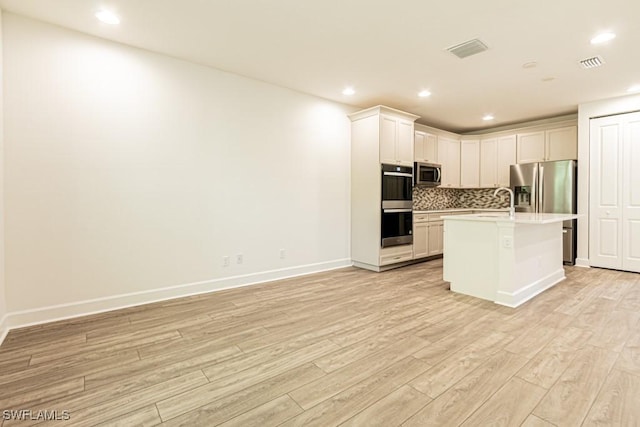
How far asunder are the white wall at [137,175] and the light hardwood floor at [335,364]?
0.43 meters

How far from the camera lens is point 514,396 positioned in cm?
180

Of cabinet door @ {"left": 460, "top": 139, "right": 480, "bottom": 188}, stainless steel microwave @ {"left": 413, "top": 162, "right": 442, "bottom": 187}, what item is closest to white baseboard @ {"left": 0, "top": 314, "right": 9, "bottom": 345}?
stainless steel microwave @ {"left": 413, "top": 162, "right": 442, "bottom": 187}

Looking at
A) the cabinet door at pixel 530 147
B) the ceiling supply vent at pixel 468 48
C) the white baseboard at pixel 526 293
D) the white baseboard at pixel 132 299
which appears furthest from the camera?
the cabinet door at pixel 530 147

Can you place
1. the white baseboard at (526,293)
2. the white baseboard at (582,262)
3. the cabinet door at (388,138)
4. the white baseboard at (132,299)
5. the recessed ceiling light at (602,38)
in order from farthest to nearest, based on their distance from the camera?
the white baseboard at (582,262)
the cabinet door at (388,138)
the white baseboard at (526,293)
the recessed ceiling light at (602,38)
the white baseboard at (132,299)

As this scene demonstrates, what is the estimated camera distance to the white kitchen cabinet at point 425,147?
579 centimetres

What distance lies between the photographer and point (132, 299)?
3326 mm

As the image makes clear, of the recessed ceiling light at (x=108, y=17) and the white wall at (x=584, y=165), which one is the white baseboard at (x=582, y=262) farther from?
the recessed ceiling light at (x=108, y=17)

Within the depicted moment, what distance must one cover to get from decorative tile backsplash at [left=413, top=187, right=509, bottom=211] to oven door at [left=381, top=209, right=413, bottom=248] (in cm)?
117

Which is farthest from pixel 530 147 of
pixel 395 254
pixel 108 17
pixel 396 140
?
pixel 108 17

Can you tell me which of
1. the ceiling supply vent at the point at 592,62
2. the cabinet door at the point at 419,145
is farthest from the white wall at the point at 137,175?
the ceiling supply vent at the point at 592,62

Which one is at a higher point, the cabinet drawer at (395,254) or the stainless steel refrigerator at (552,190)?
the stainless steel refrigerator at (552,190)

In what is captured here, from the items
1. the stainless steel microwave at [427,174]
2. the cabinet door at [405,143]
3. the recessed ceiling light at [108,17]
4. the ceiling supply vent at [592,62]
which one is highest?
the recessed ceiling light at [108,17]

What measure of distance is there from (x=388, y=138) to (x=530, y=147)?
3.16 metres

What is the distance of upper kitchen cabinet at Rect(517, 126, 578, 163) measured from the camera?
18.1 ft
